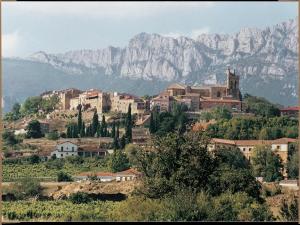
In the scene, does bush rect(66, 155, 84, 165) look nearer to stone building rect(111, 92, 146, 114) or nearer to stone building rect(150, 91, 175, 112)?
stone building rect(111, 92, 146, 114)

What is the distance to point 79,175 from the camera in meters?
15.7

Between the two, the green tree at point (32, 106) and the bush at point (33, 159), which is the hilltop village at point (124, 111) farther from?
the bush at point (33, 159)

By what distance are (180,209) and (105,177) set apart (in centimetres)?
1070

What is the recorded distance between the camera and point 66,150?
19906mm

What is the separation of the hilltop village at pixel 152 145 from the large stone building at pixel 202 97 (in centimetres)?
5

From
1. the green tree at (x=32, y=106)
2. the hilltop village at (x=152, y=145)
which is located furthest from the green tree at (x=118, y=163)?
the green tree at (x=32, y=106)

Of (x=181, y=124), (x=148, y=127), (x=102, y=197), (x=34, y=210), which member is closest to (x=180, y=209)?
(x=34, y=210)

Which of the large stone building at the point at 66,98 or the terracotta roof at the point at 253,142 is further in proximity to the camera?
the large stone building at the point at 66,98

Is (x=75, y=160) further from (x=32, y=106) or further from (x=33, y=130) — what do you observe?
(x=32, y=106)

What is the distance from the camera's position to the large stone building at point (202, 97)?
28.2 meters

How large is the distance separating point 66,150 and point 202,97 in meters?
11.5

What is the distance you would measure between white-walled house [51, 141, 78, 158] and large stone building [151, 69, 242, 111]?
27.3ft

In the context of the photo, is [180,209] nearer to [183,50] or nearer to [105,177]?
[105,177]

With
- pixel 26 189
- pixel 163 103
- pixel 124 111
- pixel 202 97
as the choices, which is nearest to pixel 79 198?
pixel 26 189
